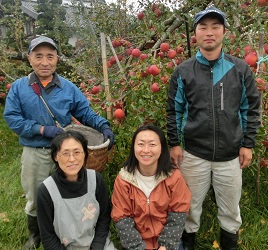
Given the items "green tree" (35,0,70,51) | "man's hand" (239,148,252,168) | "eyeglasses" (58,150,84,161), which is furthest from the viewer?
"green tree" (35,0,70,51)

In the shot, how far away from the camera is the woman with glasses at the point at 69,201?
199 cm

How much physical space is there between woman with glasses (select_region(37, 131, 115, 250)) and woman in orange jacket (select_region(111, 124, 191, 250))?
0.16 m

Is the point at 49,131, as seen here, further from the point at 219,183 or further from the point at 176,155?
the point at 219,183

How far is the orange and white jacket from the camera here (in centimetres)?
203

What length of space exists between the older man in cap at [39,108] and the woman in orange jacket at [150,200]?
1.17 ft

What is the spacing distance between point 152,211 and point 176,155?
39 cm

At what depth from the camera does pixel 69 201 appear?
80.0 inches

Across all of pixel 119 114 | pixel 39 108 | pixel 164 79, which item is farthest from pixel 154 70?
pixel 39 108

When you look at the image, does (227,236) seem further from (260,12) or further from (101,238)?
(260,12)

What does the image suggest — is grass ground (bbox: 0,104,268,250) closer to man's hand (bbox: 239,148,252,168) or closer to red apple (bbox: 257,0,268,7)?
man's hand (bbox: 239,148,252,168)

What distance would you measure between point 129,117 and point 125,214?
0.80 metres

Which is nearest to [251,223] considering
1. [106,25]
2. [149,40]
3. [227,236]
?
[227,236]

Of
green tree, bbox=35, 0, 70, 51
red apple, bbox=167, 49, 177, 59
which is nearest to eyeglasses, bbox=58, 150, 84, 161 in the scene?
red apple, bbox=167, 49, 177, 59

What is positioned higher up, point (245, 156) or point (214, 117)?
point (214, 117)
